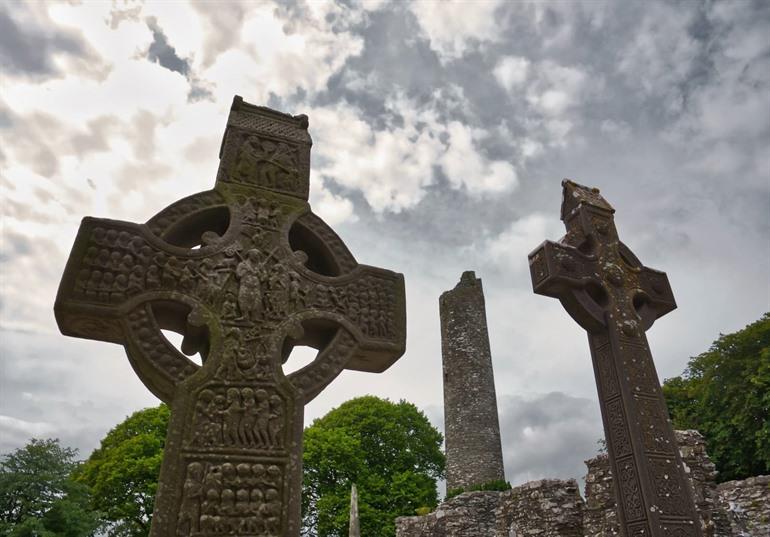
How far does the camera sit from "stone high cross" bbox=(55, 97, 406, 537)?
2.80m

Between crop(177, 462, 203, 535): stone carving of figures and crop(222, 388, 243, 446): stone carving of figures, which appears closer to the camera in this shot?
crop(177, 462, 203, 535): stone carving of figures

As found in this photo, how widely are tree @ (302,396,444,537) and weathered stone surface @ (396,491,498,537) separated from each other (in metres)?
9.19

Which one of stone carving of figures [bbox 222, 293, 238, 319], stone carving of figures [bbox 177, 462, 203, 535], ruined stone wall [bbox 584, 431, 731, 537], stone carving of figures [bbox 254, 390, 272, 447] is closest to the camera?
stone carving of figures [bbox 177, 462, 203, 535]

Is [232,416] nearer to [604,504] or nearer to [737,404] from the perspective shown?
[604,504]

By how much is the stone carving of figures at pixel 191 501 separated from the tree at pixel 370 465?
23.6 metres

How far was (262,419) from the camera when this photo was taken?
299 centimetres

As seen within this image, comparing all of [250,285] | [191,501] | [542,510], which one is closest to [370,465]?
[542,510]

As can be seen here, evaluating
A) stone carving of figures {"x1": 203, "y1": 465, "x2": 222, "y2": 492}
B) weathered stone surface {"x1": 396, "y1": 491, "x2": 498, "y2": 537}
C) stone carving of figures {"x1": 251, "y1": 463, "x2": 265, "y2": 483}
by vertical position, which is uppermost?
weathered stone surface {"x1": 396, "y1": 491, "x2": 498, "y2": 537}

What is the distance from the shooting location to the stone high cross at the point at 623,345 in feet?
14.8

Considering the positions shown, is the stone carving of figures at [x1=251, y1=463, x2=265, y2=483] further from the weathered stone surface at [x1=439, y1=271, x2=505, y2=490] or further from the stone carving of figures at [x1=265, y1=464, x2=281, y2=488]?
the weathered stone surface at [x1=439, y1=271, x2=505, y2=490]

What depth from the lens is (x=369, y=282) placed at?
378 cm

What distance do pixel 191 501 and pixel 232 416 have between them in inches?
17.0

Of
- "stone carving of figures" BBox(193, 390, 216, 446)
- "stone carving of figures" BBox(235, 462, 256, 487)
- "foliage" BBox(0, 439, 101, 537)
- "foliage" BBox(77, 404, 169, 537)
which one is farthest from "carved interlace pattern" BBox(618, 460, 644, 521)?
"foliage" BBox(77, 404, 169, 537)

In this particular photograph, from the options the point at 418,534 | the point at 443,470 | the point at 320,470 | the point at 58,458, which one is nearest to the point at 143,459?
the point at 58,458
